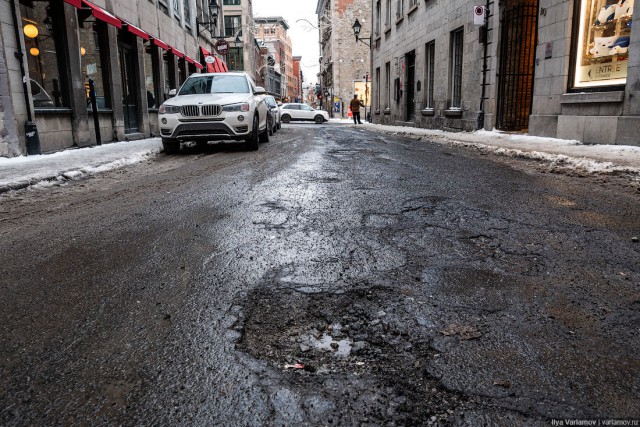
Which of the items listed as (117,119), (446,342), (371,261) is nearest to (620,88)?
(371,261)

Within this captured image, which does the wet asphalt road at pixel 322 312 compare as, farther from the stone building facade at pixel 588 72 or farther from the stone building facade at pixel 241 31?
the stone building facade at pixel 241 31

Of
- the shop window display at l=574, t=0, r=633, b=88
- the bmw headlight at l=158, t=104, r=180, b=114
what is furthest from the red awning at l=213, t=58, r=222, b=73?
the shop window display at l=574, t=0, r=633, b=88

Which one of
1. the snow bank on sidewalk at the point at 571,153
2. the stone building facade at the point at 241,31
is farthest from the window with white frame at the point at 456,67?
the stone building facade at the point at 241,31

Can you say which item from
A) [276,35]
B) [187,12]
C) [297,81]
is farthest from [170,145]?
[297,81]

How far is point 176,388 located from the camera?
5.16 feet

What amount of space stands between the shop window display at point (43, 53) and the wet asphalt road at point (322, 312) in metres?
6.87

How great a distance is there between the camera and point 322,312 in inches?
84.3

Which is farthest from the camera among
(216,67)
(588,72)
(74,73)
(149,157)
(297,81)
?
(297,81)

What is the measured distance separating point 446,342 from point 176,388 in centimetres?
102

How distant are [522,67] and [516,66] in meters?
0.21

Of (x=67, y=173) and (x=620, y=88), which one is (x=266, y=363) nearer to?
(x=67, y=173)

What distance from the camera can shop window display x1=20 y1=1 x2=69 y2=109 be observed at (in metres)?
9.64

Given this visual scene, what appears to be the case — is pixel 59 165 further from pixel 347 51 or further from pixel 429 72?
pixel 347 51

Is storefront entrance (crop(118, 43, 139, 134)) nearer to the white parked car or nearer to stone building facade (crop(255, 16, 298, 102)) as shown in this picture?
the white parked car
